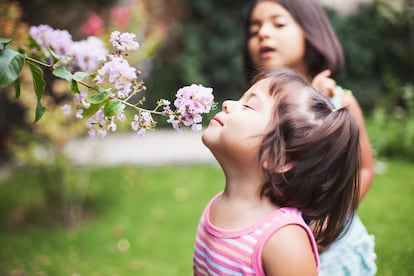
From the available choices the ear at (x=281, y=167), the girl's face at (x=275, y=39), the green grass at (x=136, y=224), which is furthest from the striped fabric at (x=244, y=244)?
the green grass at (x=136, y=224)

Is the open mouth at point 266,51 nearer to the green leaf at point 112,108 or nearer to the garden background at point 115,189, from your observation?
the green leaf at point 112,108

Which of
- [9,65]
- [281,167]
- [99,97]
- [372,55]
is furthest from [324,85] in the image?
[372,55]

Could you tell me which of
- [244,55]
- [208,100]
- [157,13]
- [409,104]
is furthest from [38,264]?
[157,13]

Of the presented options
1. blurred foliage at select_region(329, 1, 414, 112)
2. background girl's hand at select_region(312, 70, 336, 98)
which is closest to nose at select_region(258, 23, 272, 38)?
background girl's hand at select_region(312, 70, 336, 98)

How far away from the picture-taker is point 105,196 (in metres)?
5.04

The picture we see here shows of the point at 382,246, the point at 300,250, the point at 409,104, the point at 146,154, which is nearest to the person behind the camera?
the point at 300,250

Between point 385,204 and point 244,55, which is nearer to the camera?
point 244,55

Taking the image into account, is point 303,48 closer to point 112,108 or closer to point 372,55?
point 112,108

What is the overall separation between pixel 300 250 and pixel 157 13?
7830 millimetres

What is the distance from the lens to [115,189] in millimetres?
5246

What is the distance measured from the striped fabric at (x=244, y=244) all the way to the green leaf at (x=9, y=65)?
68 cm

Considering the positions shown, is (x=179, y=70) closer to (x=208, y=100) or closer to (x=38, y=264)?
(x=38, y=264)

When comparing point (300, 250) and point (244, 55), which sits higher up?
point (244, 55)

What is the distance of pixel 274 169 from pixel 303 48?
1.01 meters
